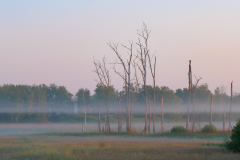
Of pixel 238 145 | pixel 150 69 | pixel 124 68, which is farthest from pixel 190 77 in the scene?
pixel 238 145

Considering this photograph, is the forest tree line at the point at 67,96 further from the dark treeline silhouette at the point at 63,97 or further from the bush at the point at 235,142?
the bush at the point at 235,142

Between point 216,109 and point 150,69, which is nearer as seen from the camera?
point 150,69

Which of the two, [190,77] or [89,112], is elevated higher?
[190,77]

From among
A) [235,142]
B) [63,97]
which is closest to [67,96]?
[63,97]

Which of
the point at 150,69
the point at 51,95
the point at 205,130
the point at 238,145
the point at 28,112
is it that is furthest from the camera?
the point at 51,95

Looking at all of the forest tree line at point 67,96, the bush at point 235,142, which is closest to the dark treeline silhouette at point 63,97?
the forest tree line at point 67,96

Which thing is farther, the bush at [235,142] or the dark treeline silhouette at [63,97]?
the dark treeline silhouette at [63,97]

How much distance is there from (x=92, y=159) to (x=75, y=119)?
201 ft

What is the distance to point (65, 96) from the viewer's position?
7656cm

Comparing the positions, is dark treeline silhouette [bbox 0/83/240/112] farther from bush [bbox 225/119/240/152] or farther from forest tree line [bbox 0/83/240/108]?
bush [bbox 225/119/240/152]

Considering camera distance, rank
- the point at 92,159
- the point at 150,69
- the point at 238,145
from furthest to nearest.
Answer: the point at 150,69 → the point at 238,145 → the point at 92,159

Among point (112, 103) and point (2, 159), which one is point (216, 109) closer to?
point (112, 103)

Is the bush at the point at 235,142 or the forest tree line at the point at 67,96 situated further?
the forest tree line at the point at 67,96

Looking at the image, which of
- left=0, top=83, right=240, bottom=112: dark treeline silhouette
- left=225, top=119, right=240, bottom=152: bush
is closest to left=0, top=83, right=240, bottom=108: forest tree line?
left=0, top=83, right=240, bottom=112: dark treeline silhouette
